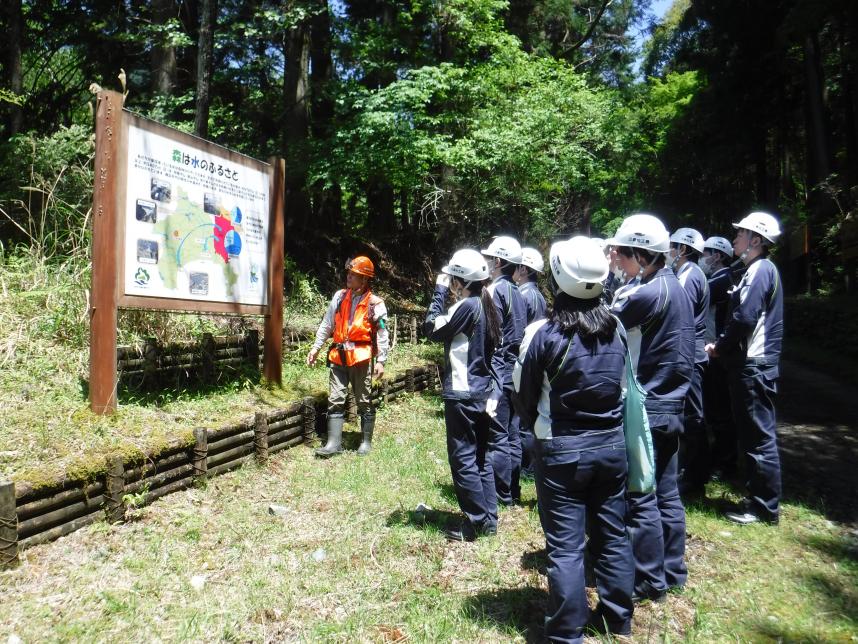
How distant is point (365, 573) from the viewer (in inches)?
165

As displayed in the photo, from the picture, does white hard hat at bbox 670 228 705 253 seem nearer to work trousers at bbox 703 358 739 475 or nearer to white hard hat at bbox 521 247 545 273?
work trousers at bbox 703 358 739 475

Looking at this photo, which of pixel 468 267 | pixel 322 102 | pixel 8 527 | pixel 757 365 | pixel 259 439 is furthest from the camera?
pixel 322 102

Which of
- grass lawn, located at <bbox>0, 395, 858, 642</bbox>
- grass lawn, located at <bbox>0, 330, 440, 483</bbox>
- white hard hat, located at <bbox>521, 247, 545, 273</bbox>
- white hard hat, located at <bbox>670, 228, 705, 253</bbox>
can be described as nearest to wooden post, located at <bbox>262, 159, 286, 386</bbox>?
grass lawn, located at <bbox>0, 330, 440, 483</bbox>

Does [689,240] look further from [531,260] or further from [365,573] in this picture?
[365,573]

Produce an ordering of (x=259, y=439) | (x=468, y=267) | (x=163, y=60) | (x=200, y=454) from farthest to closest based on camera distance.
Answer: (x=163, y=60) → (x=259, y=439) → (x=200, y=454) → (x=468, y=267)

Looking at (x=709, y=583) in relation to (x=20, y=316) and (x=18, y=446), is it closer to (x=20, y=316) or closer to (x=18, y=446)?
(x=18, y=446)

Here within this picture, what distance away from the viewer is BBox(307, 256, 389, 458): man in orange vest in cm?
706

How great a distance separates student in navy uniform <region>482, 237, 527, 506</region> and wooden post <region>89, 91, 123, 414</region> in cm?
324

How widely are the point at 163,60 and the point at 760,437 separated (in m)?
12.2

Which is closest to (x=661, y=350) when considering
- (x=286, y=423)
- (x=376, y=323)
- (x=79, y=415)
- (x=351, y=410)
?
(x=376, y=323)

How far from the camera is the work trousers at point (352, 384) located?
714 cm

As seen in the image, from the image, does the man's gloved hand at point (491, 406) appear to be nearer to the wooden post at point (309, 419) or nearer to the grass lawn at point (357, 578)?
the grass lawn at point (357, 578)

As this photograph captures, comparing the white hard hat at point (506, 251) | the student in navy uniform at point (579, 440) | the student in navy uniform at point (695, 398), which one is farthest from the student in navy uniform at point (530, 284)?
the student in navy uniform at point (579, 440)

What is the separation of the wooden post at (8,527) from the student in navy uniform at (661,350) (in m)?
3.73
